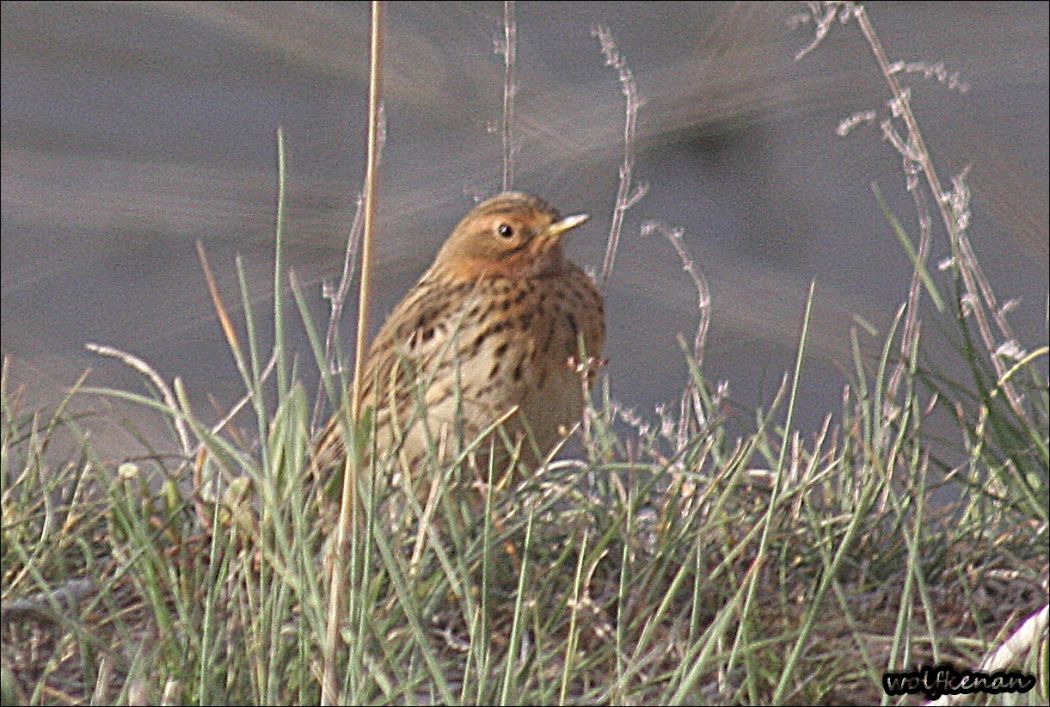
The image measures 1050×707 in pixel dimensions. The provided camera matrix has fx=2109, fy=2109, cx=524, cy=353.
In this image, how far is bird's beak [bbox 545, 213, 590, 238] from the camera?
165 inches

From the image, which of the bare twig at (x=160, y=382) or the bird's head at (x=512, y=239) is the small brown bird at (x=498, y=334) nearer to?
the bird's head at (x=512, y=239)

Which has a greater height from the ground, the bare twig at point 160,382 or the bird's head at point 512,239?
the bird's head at point 512,239

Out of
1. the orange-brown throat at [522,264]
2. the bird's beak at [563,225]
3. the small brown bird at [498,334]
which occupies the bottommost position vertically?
the small brown bird at [498,334]

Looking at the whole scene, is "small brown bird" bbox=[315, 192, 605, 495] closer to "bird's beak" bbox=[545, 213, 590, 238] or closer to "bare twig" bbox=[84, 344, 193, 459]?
"bird's beak" bbox=[545, 213, 590, 238]

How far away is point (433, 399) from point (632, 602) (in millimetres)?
1337

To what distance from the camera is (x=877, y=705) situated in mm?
2553

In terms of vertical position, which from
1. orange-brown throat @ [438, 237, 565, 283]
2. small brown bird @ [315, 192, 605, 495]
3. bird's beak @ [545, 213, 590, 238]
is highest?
bird's beak @ [545, 213, 590, 238]

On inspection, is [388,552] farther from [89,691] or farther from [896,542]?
[896,542]

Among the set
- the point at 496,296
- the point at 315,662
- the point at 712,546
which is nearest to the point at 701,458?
the point at 712,546

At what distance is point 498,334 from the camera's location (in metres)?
4.08

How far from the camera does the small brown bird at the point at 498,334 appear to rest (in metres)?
3.88

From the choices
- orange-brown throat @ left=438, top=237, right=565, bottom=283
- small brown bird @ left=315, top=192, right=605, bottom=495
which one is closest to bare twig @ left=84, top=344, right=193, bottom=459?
small brown bird @ left=315, top=192, right=605, bottom=495

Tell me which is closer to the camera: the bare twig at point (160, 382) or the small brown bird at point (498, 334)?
the bare twig at point (160, 382)

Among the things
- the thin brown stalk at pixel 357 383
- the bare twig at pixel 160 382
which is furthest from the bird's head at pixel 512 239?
the thin brown stalk at pixel 357 383
